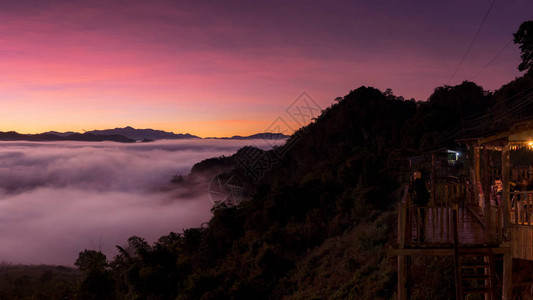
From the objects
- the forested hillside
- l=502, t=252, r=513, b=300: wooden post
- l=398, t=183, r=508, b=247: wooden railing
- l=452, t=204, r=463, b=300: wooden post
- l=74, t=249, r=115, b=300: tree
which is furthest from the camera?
l=74, t=249, r=115, b=300: tree

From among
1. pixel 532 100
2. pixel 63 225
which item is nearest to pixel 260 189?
pixel 532 100

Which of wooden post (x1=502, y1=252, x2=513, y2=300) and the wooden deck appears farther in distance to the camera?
wooden post (x1=502, y1=252, x2=513, y2=300)

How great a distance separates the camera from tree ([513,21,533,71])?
3391 cm

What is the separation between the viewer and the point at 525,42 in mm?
34688

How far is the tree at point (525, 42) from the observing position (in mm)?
33906

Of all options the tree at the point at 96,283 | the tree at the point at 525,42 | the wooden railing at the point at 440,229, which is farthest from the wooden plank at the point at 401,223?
the tree at the point at 525,42

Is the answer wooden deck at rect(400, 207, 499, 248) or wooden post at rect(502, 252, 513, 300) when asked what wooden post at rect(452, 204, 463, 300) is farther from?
wooden post at rect(502, 252, 513, 300)

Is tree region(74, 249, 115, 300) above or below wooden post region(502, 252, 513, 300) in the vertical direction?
below

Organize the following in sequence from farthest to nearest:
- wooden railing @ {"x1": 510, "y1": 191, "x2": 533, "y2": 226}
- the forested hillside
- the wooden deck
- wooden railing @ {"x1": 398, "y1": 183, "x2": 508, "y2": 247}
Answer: the forested hillside
wooden railing @ {"x1": 510, "y1": 191, "x2": 533, "y2": 226}
the wooden deck
wooden railing @ {"x1": 398, "y1": 183, "x2": 508, "y2": 247}

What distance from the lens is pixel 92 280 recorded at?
27703 mm

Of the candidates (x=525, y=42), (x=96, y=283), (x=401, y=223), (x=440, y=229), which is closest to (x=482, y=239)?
(x=440, y=229)

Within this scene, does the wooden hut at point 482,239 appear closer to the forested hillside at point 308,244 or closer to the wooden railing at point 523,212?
the wooden railing at point 523,212

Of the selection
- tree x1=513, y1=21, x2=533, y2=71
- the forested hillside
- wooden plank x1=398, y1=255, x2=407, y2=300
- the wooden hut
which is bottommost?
the forested hillside

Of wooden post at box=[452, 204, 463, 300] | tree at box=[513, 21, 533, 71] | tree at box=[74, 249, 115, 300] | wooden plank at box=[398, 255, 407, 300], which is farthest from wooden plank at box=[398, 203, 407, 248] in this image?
tree at box=[513, 21, 533, 71]
